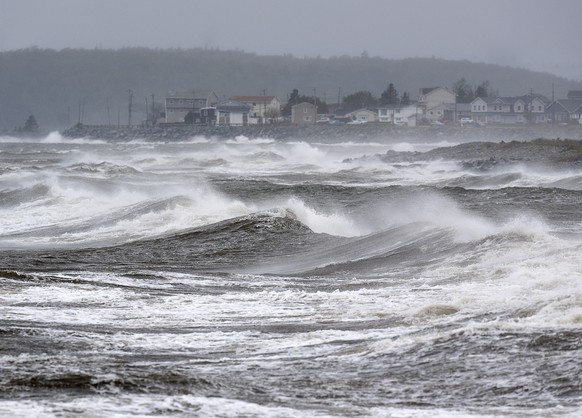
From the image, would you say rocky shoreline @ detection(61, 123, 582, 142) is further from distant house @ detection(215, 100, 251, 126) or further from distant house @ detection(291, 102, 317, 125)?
distant house @ detection(291, 102, 317, 125)

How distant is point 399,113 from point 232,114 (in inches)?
1122

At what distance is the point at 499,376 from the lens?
8.69 meters

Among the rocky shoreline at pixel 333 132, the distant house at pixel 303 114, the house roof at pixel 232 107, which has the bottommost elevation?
the rocky shoreline at pixel 333 132

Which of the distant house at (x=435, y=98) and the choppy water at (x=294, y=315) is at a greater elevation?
the distant house at (x=435, y=98)

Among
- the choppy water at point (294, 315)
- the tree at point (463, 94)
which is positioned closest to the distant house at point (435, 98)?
the tree at point (463, 94)

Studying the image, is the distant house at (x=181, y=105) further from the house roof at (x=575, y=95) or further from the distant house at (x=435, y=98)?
the house roof at (x=575, y=95)

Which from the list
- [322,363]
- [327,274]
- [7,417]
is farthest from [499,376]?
[327,274]

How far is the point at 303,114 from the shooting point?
531ft

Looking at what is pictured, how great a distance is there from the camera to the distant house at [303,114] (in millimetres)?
161125

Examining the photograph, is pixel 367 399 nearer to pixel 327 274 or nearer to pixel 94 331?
pixel 94 331

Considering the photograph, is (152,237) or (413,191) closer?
(152,237)

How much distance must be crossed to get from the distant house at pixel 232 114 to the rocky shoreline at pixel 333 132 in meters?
7.73

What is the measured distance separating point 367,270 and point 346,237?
526cm

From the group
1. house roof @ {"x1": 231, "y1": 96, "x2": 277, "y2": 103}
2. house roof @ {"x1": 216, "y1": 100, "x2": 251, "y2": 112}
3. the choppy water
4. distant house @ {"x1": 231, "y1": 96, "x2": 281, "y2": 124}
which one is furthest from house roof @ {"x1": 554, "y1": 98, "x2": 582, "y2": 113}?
the choppy water
